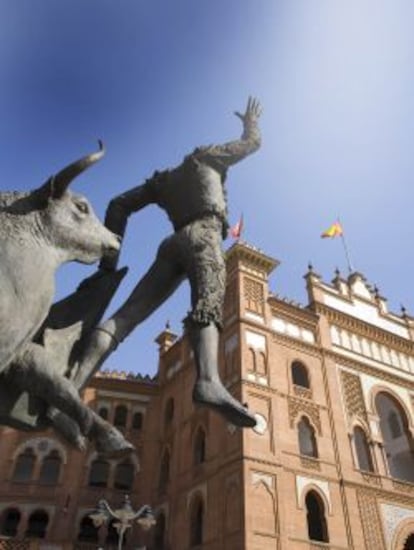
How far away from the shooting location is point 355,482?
667 inches

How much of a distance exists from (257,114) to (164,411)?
20581 mm

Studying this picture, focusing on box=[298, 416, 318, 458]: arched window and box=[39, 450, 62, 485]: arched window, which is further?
box=[39, 450, 62, 485]: arched window

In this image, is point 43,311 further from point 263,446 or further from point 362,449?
point 362,449

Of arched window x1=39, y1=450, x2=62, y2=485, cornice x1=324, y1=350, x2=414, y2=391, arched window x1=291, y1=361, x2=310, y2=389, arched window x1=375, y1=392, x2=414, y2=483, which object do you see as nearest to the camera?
arched window x1=291, y1=361, x2=310, y2=389

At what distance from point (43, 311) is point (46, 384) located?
0.25 metres

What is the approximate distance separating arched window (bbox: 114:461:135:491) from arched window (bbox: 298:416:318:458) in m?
7.31

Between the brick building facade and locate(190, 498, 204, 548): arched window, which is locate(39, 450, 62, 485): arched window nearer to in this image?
the brick building facade

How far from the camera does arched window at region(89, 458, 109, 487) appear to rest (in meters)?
20.7

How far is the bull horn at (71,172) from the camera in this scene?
188 cm

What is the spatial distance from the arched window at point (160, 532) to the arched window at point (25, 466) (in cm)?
535

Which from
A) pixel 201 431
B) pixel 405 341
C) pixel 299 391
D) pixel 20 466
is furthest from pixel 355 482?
pixel 20 466

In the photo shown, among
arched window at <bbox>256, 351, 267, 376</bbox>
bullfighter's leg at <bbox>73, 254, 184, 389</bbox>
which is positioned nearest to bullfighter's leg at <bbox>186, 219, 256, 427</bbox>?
bullfighter's leg at <bbox>73, 254, 184, 389</bbox>

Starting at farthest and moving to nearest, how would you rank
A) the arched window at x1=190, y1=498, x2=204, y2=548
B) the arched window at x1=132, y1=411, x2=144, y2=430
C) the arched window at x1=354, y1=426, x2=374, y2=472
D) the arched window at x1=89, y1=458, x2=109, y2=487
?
the arched window at x1=132, y1=411, x2=144, y2=430 < the arched window at x1=89, y1=458, x2=109, y2=487 < the arched window at x1=354, y1=426, x2=374, y2=472 < the arched window at x1=190, y1=498, x2=204, y2=548

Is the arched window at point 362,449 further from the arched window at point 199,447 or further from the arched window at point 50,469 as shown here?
the arched window at point 50,469
